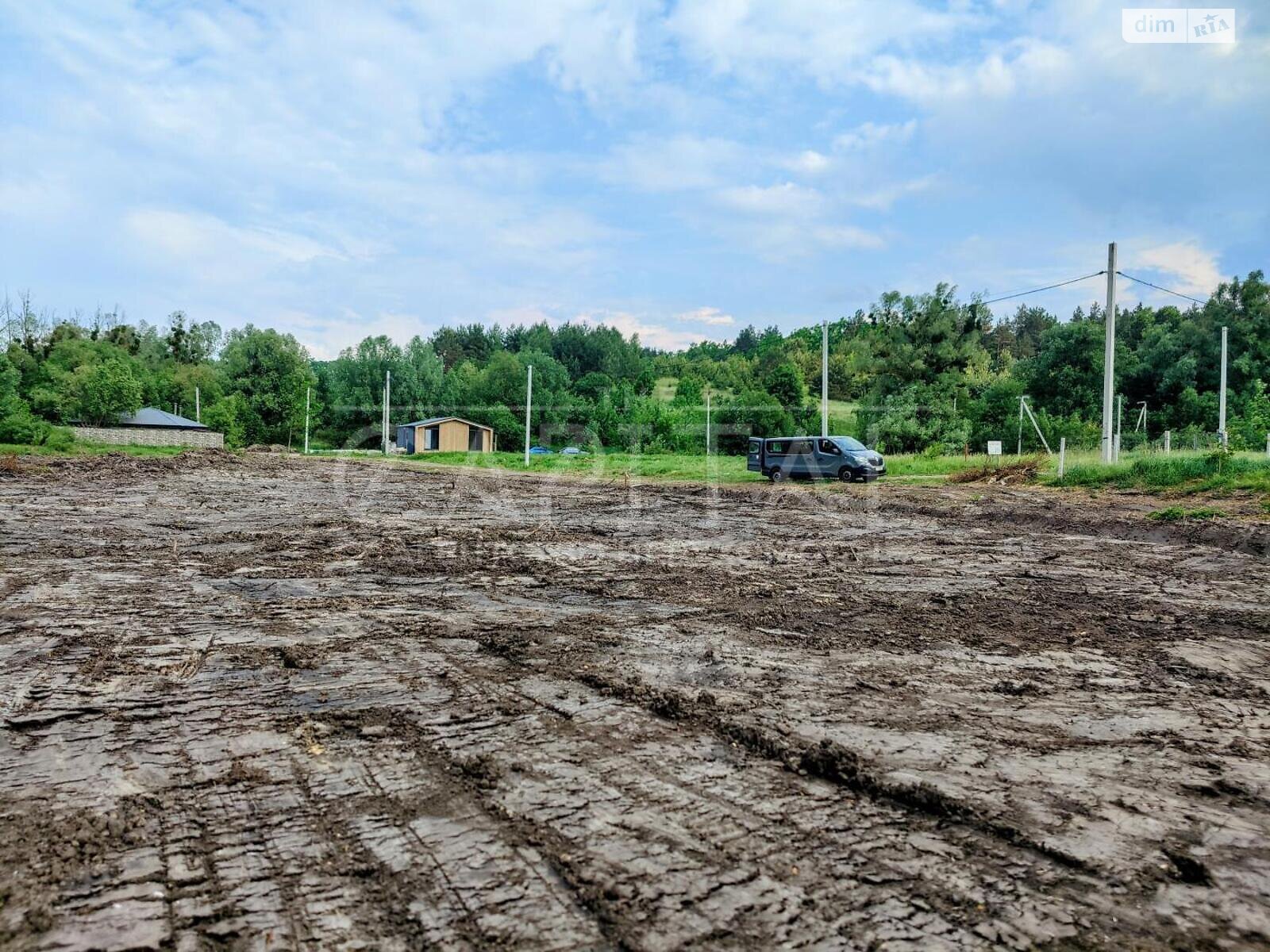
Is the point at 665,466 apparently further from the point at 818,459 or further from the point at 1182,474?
the point at 1182,474

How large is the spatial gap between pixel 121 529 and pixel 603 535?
27.2ft

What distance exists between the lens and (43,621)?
6.71 metres

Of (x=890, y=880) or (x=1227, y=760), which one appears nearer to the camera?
(x=890, y=880)

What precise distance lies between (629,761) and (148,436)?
2390 inches

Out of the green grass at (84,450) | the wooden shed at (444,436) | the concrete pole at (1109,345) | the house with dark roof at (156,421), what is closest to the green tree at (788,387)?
the wooden shed at (444,436)

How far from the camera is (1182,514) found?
50.7ft

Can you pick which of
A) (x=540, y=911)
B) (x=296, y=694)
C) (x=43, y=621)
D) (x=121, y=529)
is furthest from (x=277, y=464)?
(x=540, y=911)

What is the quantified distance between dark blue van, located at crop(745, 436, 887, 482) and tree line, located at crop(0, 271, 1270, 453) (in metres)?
13.6

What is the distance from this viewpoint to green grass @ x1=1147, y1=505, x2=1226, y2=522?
604 inches

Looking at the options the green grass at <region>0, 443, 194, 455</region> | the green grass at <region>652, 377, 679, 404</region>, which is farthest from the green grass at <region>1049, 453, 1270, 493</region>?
the green grass at <region>652, 377, 679, 404</region>

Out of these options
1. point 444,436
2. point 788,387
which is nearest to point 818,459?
point 788,387

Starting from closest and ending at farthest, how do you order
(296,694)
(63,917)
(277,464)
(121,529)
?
(63,917)
(296,694)
(121,529)
(277,464)

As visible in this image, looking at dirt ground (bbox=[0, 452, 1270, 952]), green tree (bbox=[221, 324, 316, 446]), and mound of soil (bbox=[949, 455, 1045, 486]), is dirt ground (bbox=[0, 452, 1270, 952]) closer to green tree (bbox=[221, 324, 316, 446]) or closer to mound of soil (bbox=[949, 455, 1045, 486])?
mound of soil (bbox=[949, 455, 1045, 486])

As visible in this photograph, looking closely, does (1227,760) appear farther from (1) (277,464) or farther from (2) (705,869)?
(1) (277,464)
